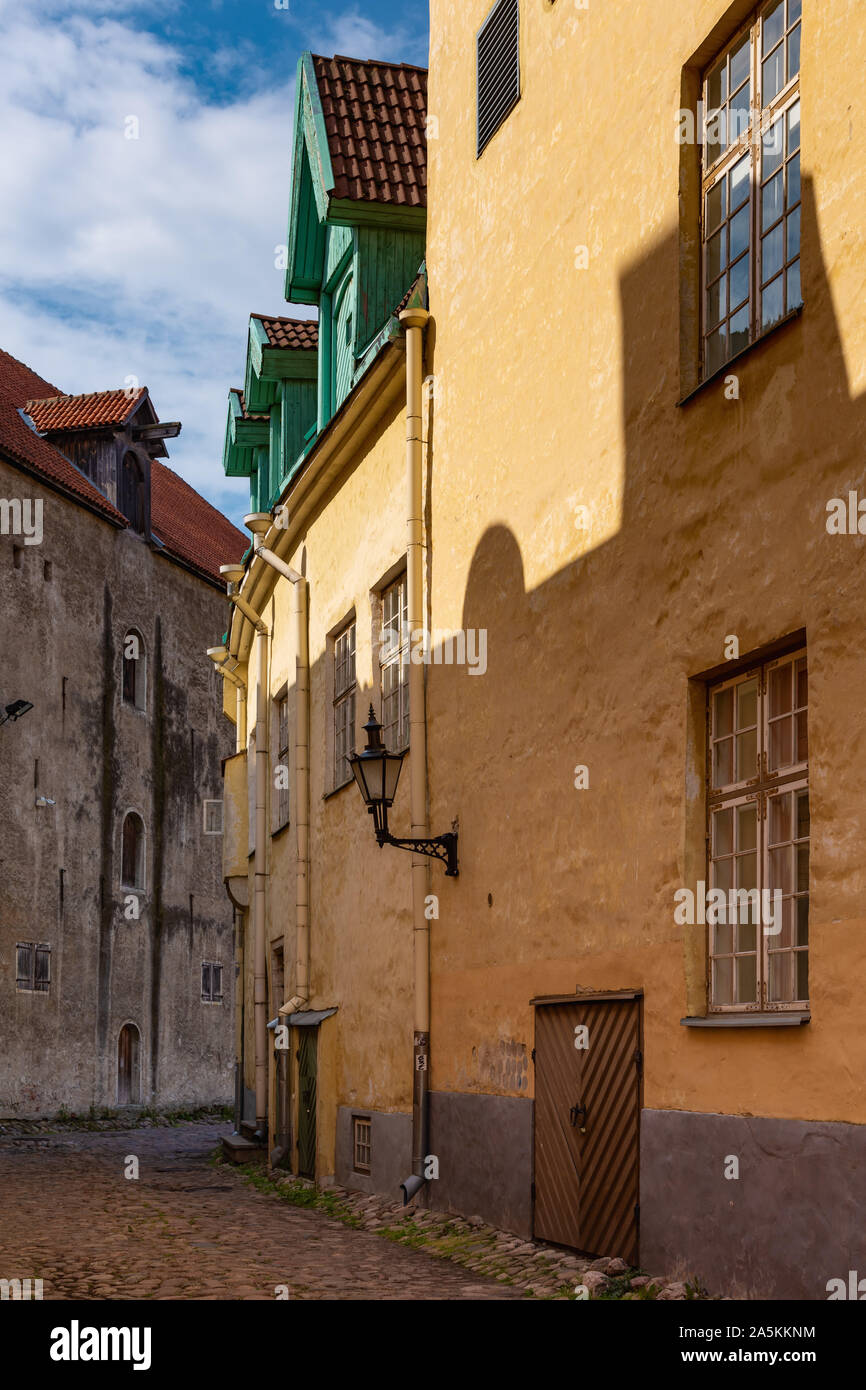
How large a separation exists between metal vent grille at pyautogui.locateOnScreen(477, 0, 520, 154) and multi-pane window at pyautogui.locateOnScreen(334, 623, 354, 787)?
15.5ft

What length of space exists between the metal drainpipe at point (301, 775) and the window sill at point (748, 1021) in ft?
26.3

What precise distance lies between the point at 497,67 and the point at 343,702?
5.71m

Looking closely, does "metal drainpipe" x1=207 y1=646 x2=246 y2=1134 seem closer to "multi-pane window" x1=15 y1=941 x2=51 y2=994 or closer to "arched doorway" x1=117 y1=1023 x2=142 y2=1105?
"multi-pane window" x1=15 y1=941 x2=51 y2=994

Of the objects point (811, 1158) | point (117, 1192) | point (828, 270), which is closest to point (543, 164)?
point (828, 270)

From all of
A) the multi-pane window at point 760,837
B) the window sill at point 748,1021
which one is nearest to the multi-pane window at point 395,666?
the multi-pane window at point 760,837

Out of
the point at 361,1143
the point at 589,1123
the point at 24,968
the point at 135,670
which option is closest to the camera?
the point at 589,1123

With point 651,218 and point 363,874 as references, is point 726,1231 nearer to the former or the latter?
point 651,218

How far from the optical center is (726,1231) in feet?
22.5

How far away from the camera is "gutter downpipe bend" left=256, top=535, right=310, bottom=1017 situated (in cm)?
1512

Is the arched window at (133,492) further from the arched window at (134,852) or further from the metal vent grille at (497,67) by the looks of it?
the metal vent grille at (497,67)

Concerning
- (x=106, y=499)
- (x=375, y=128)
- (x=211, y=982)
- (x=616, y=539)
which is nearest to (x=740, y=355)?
(x=616, y=539)

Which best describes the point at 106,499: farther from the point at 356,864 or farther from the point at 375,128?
the point at 356,864

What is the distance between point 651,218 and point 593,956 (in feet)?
12.5

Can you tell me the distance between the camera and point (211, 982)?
3162 cm
